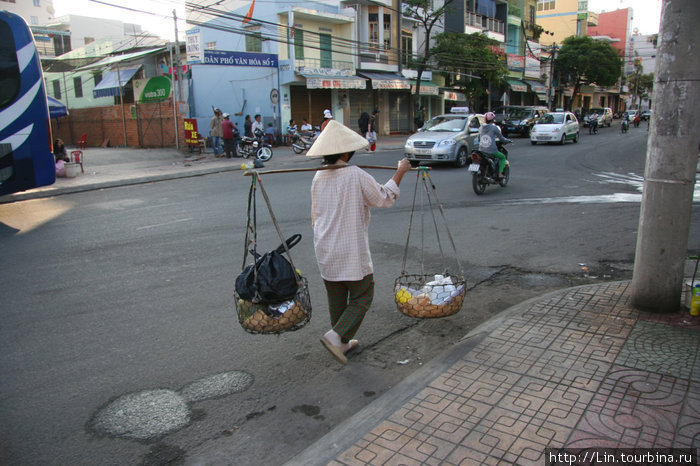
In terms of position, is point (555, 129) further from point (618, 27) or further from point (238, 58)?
point (618, 27)

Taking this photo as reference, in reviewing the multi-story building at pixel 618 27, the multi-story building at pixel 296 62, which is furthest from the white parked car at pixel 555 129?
the multi-story building at pixel 618 27

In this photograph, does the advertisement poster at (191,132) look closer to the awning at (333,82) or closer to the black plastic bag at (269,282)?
the awning at (333,82)

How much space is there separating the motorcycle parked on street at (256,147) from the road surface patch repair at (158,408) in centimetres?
1662

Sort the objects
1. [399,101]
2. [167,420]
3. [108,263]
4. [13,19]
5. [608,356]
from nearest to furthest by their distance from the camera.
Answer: [167,420], [608,356], [108,263], [13,19], [399,101]

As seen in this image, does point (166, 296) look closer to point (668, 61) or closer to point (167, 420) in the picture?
point (167, 420)

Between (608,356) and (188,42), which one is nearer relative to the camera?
(608,356)

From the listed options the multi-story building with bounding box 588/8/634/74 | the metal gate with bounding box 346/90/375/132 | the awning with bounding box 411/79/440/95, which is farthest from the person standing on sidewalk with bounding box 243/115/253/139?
the multi-story building with bounding box 588/8/634/74

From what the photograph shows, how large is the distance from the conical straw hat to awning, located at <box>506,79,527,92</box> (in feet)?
148

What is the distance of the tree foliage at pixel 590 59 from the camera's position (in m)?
49.4

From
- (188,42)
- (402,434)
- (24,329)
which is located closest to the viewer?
(402,434)

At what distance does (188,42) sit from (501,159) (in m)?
14.9

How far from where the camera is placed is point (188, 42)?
818 inches

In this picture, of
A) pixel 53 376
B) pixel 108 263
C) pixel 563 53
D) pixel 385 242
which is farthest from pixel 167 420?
pixel 563 53

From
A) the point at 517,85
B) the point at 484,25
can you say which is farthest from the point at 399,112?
the point at 517,85
